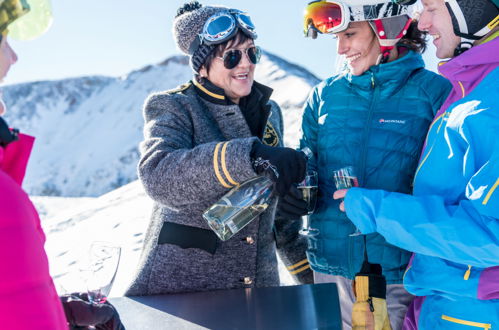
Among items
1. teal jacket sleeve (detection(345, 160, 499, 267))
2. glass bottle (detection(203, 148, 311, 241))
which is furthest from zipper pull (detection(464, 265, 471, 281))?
glass bottle (detection(203, 148, 311, 241))

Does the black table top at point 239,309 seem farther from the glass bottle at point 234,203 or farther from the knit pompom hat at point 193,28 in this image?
the knit pompom hat at point 193,28

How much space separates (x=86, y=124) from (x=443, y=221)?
34.4 metres

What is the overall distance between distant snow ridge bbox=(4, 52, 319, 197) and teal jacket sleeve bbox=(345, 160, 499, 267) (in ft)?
85.0

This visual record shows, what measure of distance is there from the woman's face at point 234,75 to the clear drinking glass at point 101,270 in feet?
3.06

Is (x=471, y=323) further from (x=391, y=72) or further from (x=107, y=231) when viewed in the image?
(x=107, y=231)

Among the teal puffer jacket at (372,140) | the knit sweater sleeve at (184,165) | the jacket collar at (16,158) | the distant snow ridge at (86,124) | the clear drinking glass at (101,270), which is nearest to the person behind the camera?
the jacket collar at (16,158)

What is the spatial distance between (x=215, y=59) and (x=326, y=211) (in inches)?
30.2

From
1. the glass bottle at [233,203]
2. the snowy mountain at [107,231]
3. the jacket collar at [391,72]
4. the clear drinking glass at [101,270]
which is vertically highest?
the jacket collar at [391,72]

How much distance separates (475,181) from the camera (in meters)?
1.48

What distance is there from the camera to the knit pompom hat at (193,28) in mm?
2326

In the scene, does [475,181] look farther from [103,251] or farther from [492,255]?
[103,251]

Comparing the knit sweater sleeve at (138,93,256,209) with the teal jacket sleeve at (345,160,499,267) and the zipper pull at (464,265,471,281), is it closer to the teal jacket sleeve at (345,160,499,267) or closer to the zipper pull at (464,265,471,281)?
the teal jacket sleeve at (345,160,499,267)

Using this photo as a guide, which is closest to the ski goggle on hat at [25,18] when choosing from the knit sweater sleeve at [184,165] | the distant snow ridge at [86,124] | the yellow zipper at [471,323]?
the knit sweater sleeve at [184,165]

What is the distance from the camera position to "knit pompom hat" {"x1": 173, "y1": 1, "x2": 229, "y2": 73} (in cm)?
233
